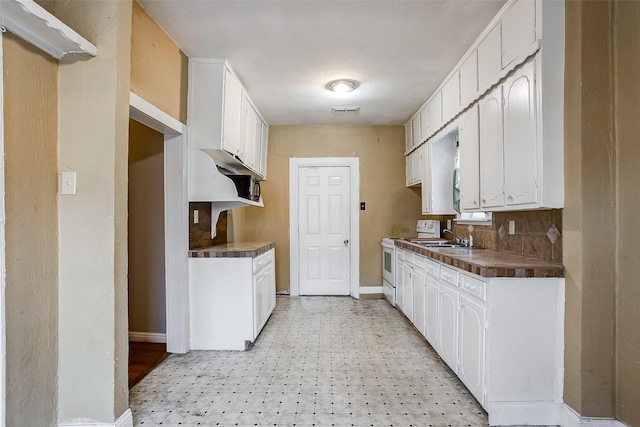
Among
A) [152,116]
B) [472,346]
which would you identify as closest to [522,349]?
[472,346]

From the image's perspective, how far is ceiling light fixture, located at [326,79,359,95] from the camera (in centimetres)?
333

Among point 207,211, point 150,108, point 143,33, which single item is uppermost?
point 143,33

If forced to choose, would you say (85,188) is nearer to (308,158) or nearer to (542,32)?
(542,32)

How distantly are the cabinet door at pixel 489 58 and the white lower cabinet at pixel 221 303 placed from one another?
2263 millimetres

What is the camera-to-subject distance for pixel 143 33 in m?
2.24

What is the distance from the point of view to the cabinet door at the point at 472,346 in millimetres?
1936

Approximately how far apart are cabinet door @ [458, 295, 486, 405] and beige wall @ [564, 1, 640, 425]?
1.44 feet

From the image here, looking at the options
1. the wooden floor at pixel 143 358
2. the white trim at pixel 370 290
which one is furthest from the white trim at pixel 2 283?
the white trim at pixel 370 290

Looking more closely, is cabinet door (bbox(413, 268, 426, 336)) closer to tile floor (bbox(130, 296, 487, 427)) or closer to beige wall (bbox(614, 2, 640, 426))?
tile floor (bbox(130, 296, 487, 427))

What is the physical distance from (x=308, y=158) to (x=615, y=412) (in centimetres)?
399

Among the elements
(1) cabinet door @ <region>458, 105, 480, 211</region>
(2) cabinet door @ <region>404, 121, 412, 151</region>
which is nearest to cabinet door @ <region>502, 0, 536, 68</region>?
(1) cabinet door @ <region>458, 105, 480, 211</region>

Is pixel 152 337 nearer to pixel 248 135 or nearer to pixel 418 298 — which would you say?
pixel 248 135

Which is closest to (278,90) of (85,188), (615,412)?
(85,188)

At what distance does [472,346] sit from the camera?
2.04 meters
